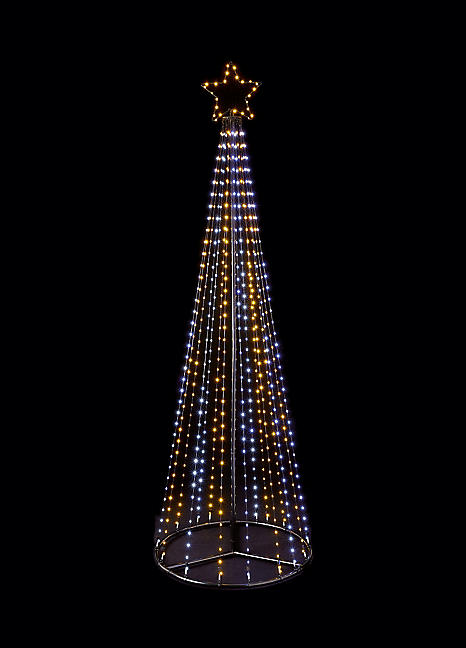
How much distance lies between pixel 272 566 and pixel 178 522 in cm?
106

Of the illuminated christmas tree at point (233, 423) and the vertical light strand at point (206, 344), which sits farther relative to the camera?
the vertical light strand at point (206, 344)

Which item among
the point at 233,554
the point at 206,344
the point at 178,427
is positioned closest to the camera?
the point at 233,554

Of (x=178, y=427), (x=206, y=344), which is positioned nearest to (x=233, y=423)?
(x=178, y=427)

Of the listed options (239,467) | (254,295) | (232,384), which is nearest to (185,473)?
(239,467)

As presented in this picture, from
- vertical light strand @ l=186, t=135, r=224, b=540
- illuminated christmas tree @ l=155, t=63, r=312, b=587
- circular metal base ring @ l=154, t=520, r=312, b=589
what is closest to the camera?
circular metal base ring @ l=154, t=520, r=312, b=589

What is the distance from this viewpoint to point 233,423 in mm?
5320

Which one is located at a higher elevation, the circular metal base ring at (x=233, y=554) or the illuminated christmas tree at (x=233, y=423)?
the illuminated christmas tree at (x=233, y=423)

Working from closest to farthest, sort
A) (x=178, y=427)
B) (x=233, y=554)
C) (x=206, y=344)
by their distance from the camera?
(x=233, y=554)
(x=178, y=427)
(x=206, y=344)

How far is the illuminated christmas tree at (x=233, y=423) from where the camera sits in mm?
5199

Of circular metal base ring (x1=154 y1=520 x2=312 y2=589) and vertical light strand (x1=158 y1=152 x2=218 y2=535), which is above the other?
vertical light strand (x1=158 y1=152 x2=218 y2=535)

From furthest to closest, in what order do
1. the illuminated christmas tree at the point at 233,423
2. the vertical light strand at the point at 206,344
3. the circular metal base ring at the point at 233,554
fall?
the vertical light strand at the point at 206,344, the illuminated christmas tree at the point at 233,423, the circular metal base ring at the point at 233,554

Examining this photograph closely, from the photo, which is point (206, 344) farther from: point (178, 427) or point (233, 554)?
point (233, 554)

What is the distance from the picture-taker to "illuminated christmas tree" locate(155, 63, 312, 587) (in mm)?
5199

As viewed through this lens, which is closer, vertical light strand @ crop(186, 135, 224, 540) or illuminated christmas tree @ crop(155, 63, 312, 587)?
illuminated christmas tree @ crop(155, 63, 312, 587)
